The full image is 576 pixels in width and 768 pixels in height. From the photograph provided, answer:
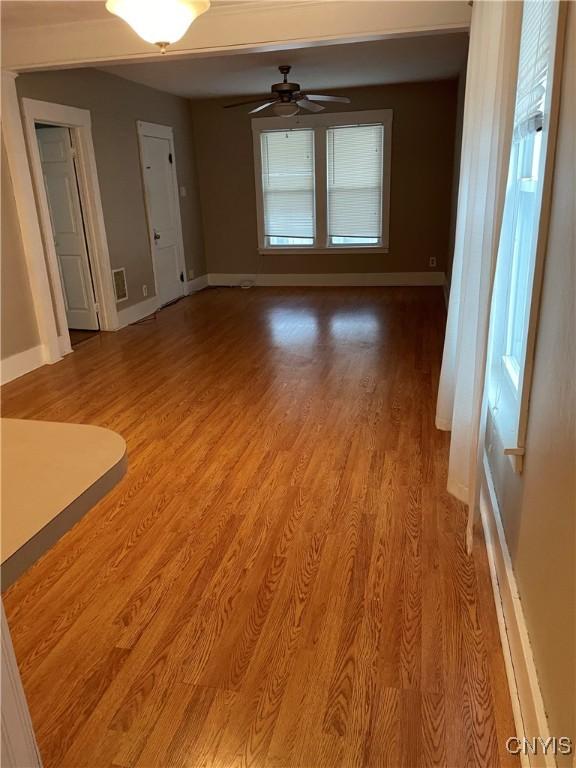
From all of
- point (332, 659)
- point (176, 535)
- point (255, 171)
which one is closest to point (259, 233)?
point (255, 171)

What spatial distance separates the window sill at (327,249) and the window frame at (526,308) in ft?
17.6

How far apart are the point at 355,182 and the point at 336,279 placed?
1310mm

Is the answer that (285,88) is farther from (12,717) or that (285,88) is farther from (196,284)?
(12,717)

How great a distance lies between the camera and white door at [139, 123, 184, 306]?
254 inches

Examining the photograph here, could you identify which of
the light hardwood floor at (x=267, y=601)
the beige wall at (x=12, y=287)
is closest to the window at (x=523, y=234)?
the light hardwood floor at (x=267, y=601)

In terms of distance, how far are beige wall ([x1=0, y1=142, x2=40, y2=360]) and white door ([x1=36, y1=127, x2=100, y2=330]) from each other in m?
1.03

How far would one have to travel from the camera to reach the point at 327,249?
7.71 meters

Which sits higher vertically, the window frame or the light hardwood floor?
the window frame

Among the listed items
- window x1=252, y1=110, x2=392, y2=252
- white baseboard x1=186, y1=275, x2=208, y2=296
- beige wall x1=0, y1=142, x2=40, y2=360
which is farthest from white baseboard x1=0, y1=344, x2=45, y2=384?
window x1=252, y1=110, x2=392, y2=252

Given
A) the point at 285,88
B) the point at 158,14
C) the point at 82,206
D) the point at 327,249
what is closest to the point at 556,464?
the point at 158,14

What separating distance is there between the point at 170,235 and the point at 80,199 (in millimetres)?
1797

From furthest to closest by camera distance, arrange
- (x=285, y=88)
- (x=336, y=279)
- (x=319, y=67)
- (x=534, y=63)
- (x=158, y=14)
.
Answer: (x=336, y=279), (x=319, y=67), (x=285, y=88), (x=158, y=14), (x=534, y=63)

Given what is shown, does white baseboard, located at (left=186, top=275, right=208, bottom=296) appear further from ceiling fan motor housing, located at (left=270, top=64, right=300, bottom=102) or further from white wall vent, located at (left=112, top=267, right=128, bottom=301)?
ceiling fan motor housing, located at (left=270, top=64, right=300, bottom=102)

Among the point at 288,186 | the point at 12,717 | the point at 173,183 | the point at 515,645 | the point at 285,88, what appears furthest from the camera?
the point at 288,186
